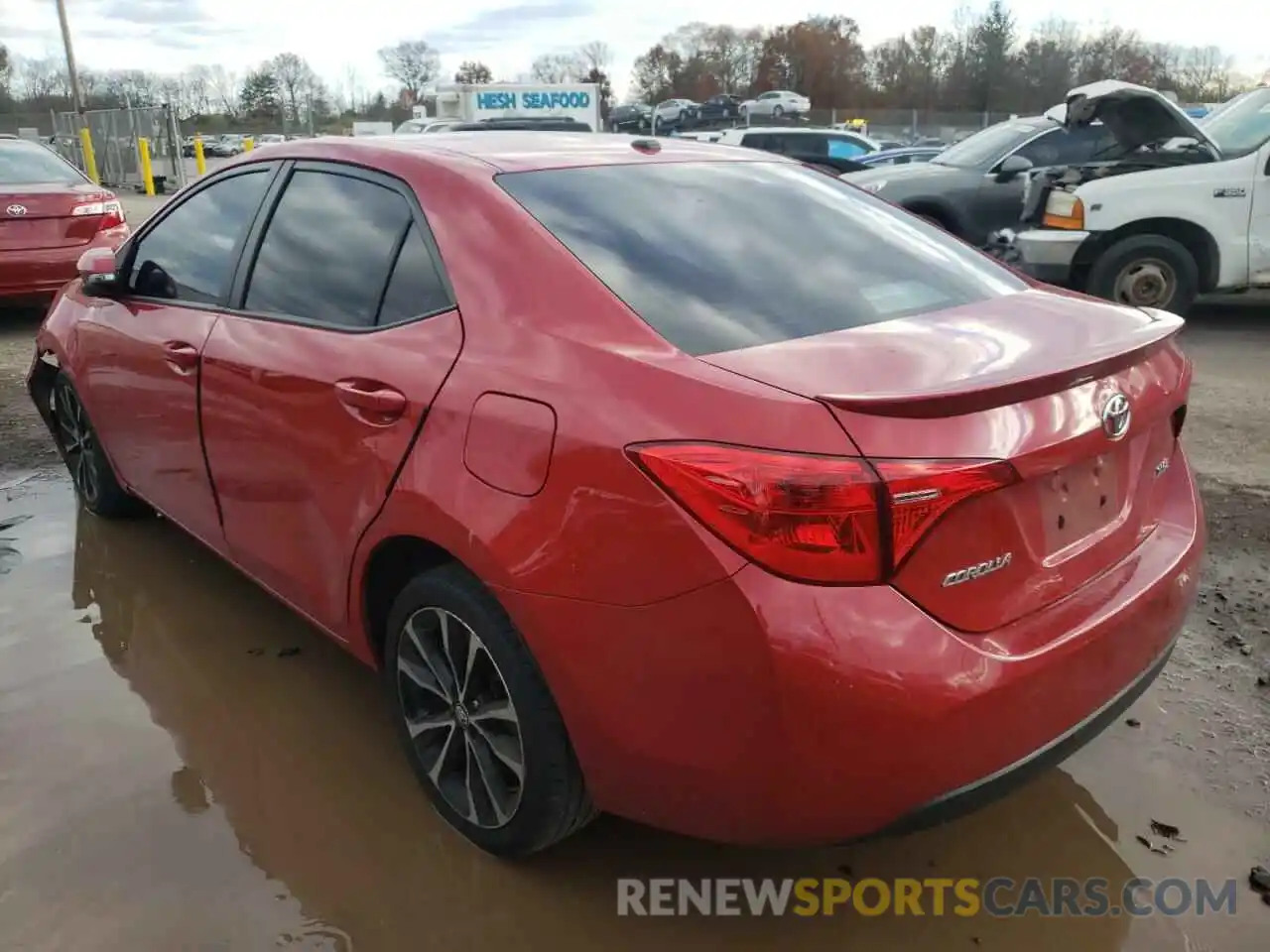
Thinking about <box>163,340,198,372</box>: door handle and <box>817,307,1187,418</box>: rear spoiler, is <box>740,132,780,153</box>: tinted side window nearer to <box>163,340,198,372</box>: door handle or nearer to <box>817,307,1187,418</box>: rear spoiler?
<box>163,340,198,372</box>: door handle

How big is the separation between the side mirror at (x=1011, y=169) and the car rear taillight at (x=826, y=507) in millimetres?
9283

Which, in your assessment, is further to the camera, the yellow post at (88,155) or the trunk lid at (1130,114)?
the yellow post at (88,155)

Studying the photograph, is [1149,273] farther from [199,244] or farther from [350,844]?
[350,844]

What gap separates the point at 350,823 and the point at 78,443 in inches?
111

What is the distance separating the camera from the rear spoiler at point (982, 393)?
1.79 m

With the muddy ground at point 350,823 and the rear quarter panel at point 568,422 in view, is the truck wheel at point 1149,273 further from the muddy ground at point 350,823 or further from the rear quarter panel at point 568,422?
the rear quarter panel at point 568,422

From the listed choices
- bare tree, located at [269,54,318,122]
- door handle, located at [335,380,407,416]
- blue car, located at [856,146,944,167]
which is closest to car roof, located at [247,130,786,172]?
door handle, located at [335,380,407,416]

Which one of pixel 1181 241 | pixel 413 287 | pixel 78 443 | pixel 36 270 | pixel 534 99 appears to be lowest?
pixel 78 443

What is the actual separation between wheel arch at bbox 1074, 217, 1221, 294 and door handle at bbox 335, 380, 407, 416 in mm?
7175

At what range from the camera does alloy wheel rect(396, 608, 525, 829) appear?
7.52ft

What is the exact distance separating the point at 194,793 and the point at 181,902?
43 cm

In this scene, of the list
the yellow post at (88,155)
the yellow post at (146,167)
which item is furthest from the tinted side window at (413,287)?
the yellow post at (88,155)

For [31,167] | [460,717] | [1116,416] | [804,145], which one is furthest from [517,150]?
[804,145]

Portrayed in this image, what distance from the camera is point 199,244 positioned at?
3.47 metres
